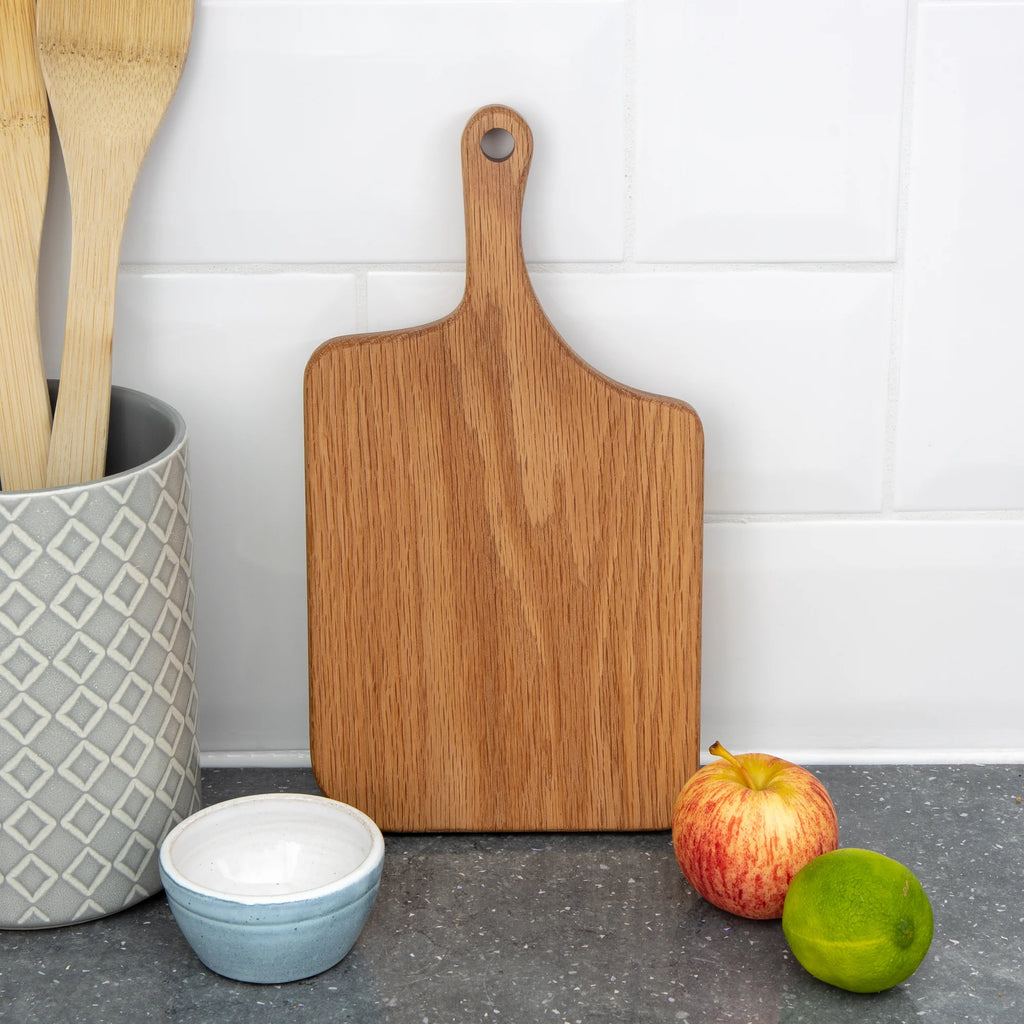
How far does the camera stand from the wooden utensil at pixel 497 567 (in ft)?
2.28

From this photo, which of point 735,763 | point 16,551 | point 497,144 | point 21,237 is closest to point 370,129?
point 497,144

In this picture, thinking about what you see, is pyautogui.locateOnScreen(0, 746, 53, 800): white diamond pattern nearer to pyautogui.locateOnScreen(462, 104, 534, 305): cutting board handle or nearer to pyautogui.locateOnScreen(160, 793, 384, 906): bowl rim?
pyautogui.locateOnScreen(160, 793, 384, 906): bowl rim

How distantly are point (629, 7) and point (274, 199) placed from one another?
0.76ft

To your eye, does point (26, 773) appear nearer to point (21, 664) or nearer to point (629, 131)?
point (21, 664)

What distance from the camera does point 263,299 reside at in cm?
73

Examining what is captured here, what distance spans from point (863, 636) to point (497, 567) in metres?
0.26

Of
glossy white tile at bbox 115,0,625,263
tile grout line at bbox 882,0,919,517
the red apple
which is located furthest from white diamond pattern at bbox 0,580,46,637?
tile grout line at bbox 882,0,919,517

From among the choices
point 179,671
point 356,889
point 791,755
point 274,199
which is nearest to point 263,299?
point 274,199

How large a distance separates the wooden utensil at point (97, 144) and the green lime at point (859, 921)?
44 centimetres

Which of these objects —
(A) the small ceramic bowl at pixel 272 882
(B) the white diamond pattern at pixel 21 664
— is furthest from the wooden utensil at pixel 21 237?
(A) the small ceramic bowl at pixel 272 882

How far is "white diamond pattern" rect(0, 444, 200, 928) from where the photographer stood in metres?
0.59

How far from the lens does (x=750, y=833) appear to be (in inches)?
24.9

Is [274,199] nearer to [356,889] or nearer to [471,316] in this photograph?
[471,316]

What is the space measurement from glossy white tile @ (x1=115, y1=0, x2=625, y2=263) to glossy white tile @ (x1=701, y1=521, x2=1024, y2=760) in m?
0.23
